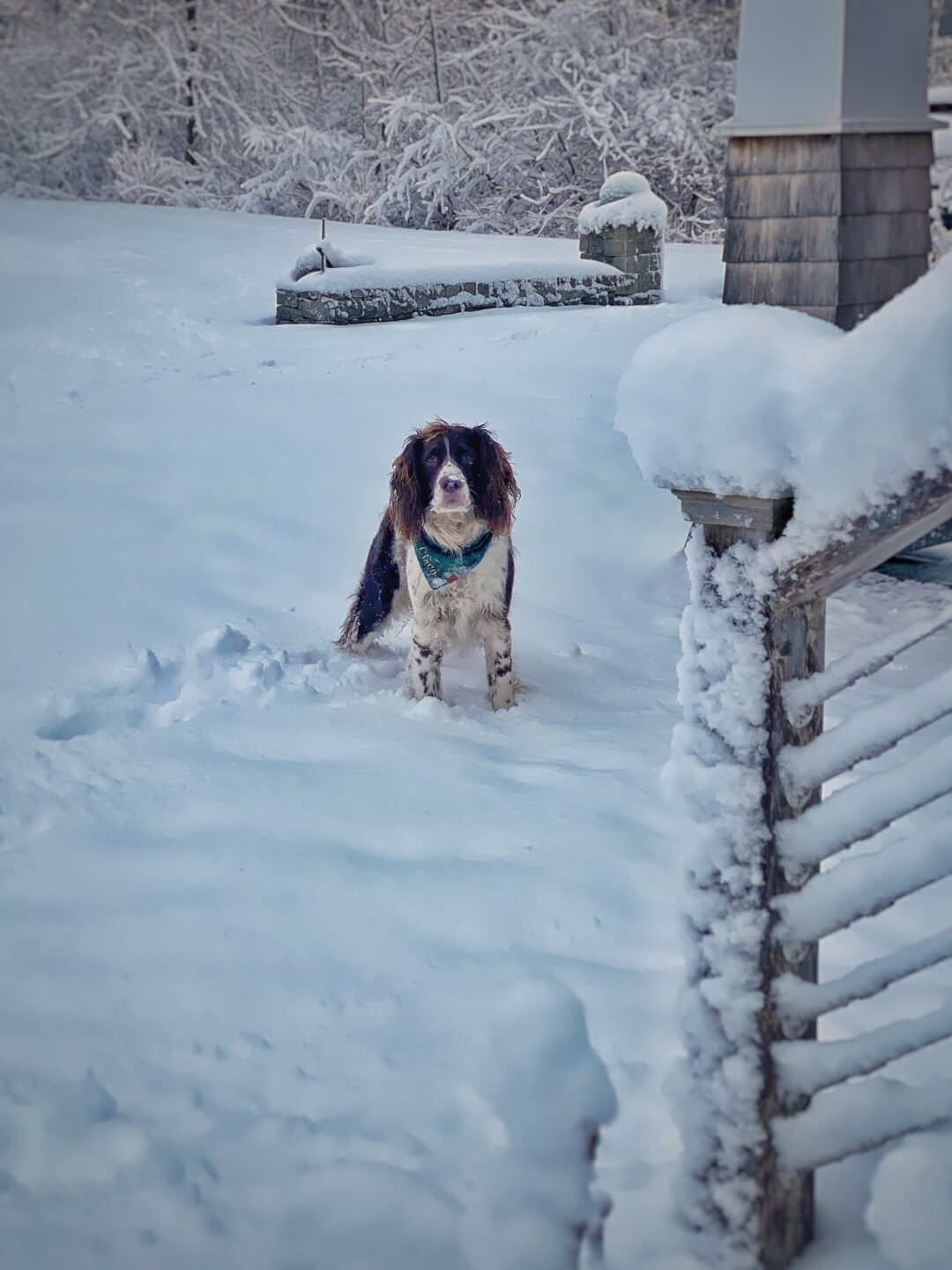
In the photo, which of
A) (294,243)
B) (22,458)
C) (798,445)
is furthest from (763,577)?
(294,243)

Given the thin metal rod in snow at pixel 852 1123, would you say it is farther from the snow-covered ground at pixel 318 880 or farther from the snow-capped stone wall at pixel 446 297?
the snow-capped stone wall at pixel 446 297

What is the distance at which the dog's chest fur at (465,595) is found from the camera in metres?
3.48

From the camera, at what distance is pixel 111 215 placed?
12.9 meters

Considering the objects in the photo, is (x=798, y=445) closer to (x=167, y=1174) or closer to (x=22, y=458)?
(x=167, y=1174)

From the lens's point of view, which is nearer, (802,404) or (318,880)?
(802,404)

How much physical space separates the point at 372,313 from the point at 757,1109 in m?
7.88

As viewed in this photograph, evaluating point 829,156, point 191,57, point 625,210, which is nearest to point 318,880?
point 829,156

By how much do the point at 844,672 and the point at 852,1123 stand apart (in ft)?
1.86

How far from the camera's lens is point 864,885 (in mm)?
1437

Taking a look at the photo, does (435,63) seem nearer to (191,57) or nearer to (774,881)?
(191,57)

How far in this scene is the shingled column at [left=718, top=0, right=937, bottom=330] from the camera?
3875mm

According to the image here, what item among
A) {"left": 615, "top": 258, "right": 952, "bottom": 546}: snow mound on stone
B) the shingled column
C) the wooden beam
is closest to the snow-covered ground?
the wooden beam

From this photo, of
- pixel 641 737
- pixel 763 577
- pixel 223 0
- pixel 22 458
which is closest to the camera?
pixel 763 577

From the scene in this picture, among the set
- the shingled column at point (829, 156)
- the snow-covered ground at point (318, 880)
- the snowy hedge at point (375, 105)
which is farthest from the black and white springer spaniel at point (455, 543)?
the snowy hedge at point (375, 105)
